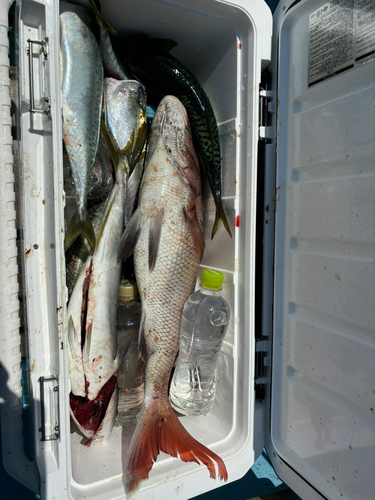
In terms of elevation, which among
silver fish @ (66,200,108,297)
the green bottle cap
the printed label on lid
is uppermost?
the printed label on lid

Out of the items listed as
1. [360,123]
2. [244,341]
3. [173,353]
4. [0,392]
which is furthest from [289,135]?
[0,392]

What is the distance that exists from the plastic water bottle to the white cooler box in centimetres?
4

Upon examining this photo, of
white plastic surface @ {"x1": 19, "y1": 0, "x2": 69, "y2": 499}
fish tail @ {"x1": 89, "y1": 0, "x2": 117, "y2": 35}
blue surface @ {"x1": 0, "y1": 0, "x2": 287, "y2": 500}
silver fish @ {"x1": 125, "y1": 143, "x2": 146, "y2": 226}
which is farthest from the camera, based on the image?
blue surface @ {"x1": 0, "y1": 0, "x2": 287, "y2": 500}

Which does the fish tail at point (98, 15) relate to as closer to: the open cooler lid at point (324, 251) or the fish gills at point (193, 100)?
the fish gills at point (193, 100)

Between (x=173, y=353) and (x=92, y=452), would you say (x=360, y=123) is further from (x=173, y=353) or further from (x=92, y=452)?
(x=92, y=452)

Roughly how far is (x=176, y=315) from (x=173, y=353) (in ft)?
0.41

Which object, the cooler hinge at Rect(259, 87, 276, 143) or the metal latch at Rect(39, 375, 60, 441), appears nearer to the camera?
the metal latch at Rect(39, 375, 60, 441)

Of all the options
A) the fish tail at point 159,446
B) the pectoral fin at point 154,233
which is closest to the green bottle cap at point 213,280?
the pectoral fin at point 154,233

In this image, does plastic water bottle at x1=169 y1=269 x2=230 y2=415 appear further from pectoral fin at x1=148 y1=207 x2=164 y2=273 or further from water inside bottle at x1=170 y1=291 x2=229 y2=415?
pectoral fin at x1=148 y1=207 x2=164 y2=273

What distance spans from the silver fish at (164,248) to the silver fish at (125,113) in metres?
0.06

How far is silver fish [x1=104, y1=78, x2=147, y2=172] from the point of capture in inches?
39.2

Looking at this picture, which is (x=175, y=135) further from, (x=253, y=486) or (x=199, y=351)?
(x=253, y=486)

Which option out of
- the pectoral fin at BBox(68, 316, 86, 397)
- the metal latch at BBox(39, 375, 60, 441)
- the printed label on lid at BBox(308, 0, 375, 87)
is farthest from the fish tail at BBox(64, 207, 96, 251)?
the printed label on lid at BBox(308, 0, 375, 87)

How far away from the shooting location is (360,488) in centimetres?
77
